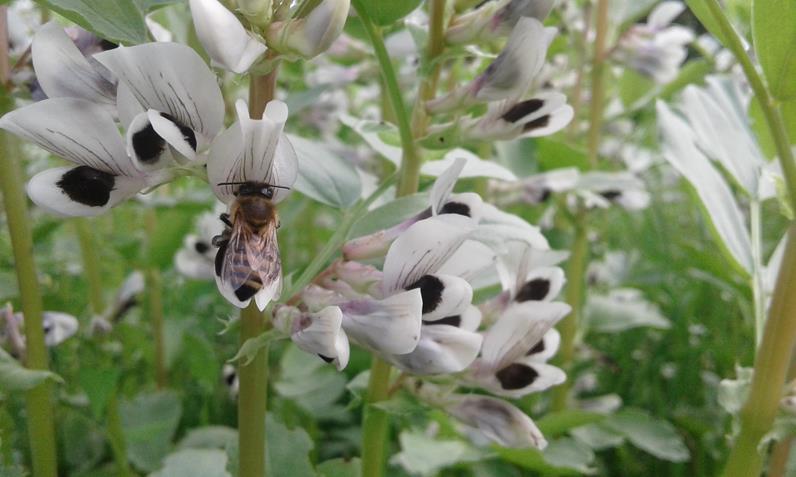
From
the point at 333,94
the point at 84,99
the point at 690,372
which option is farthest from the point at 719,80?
the point at 333,94

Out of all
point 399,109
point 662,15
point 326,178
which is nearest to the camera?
point 399,109

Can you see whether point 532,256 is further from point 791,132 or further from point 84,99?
point 84,99

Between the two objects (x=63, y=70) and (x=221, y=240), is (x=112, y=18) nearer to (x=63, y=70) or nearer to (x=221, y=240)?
(x=63, y=70)

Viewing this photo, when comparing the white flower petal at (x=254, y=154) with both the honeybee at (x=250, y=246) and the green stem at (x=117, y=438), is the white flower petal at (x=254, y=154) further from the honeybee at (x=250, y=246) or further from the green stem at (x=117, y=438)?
the green stem at (x=117, y=438)

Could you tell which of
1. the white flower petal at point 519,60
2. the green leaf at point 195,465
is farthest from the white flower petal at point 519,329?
the green leaf at point 195,465

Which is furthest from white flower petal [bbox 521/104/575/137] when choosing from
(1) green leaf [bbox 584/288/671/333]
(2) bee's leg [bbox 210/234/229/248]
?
(1) green leaf [bbox 584/288/671/333]

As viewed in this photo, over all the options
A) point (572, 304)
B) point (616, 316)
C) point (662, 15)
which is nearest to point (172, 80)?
point (572, 304)
